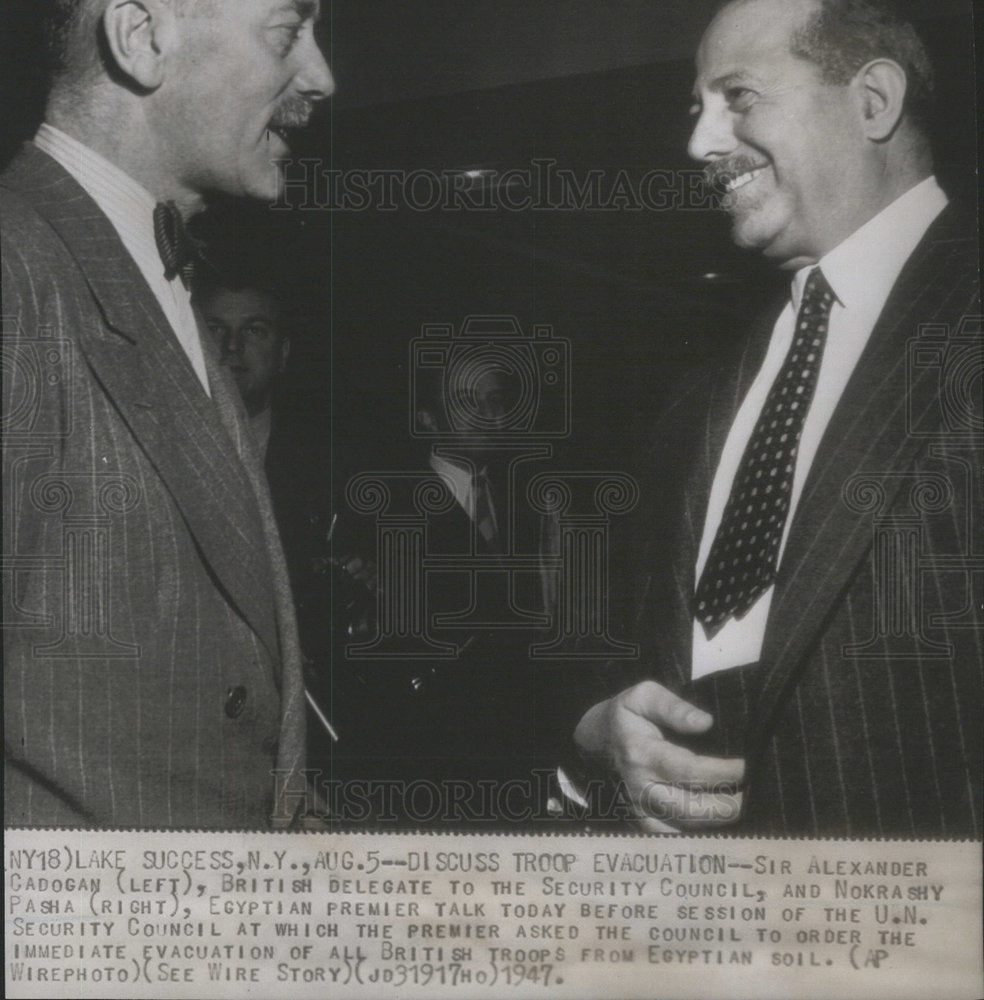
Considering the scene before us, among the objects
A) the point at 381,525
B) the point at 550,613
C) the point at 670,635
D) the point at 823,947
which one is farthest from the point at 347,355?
the point at 823,947

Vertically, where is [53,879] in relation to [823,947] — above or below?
above

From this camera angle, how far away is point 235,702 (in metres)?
4.09

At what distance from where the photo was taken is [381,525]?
4.17 metres

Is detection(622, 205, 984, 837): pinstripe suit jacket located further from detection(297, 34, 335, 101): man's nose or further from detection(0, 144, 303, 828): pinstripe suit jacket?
detection(297, 34, 335, 101): man's nose

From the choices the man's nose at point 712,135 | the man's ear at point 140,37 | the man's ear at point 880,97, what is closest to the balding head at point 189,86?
the man's ear at point 140,37

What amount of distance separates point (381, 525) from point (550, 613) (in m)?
0.54

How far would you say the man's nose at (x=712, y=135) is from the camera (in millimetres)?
4125

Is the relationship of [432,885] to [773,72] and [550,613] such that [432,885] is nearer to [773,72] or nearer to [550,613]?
[550,613]

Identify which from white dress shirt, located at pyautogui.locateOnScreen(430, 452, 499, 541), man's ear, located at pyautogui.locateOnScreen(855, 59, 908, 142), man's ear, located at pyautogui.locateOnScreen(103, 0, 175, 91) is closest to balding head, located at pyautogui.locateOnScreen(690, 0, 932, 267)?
man's ear, located at pyautogui.locateOnScreen(855, 59, 908, 142)

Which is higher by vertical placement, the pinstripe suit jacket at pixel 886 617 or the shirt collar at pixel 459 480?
the shirt collar at pixel 459 480

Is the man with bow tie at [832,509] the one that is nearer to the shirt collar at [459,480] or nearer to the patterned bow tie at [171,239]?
the shirt collar at [459,480]

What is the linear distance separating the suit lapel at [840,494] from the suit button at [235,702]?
1.41 meters

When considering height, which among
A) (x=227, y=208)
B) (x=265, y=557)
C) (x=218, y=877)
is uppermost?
(x=227, y=208)
